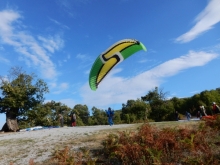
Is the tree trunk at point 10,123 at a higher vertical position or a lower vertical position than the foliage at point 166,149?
higher

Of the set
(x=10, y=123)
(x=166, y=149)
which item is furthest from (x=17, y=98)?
(x=166, y=149)

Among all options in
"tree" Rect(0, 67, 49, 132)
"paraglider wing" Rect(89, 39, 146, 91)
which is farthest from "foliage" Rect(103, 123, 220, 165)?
"tree" Rect(0, 67, 49, 132)

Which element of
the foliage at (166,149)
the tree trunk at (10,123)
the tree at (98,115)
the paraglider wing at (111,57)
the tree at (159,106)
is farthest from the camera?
the tree at (98,115)

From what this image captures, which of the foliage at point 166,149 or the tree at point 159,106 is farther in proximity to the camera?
the tree at point 159,106

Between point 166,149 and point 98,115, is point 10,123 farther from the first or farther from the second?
point 98,115

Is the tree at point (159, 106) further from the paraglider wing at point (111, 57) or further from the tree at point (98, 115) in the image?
the paraglider wing at point (111, 57)

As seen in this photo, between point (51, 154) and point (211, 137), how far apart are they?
5.70 m

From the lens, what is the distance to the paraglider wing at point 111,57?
46.5 feet

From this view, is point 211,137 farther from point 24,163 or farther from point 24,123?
point 24,123

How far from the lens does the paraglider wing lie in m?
14.2

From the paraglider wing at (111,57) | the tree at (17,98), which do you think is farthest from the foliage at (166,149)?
the tree at (17,98)

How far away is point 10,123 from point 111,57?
1073 inches

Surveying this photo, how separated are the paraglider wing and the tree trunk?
82.1 ft

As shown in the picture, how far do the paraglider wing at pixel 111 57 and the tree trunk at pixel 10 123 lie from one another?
25.0 meters
